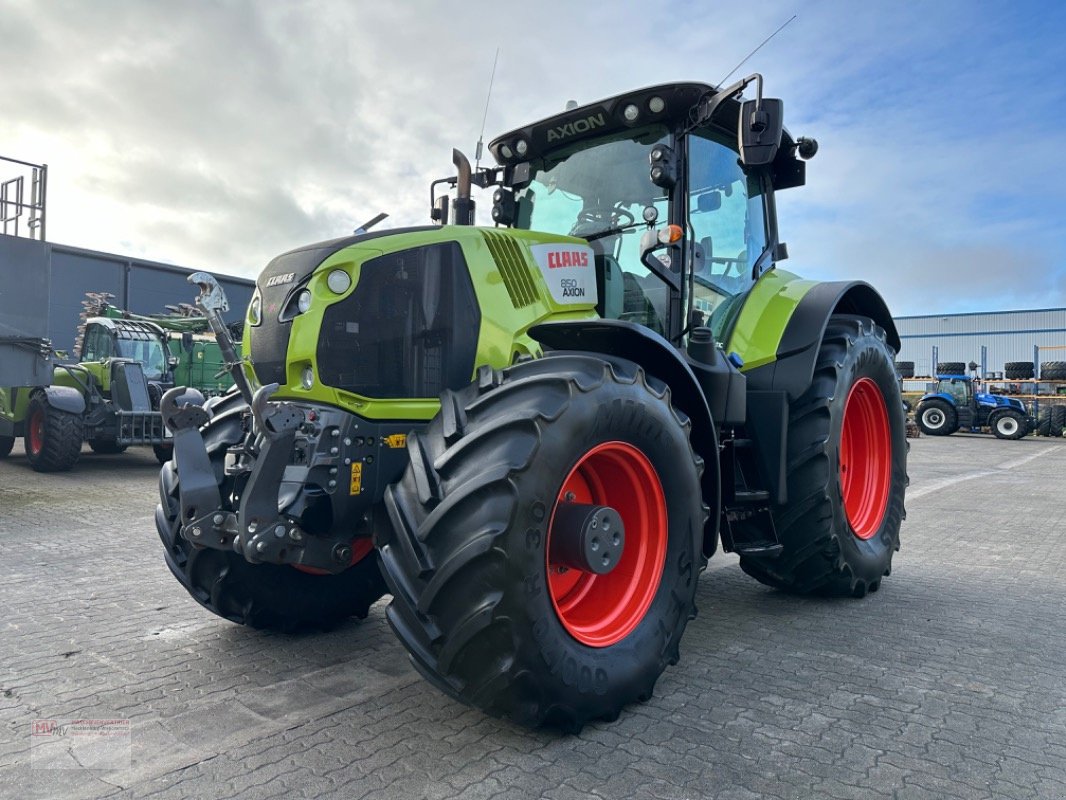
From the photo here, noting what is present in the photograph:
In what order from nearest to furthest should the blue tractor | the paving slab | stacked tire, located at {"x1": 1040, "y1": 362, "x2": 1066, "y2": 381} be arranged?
the paving slab
the blue tractor
stacked tire, located at {"x1": 1040, "y1": 362, "x2": 1066, "y2": 381}

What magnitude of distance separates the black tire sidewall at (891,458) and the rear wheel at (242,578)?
254 centimetres

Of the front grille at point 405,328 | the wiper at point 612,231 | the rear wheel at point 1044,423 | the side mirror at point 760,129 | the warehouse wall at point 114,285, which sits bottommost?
the rear wheel at point 1044,423

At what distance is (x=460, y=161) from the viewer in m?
4.14

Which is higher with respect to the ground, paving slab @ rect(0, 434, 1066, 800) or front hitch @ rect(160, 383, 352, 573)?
front hitch @ rect(160, 383, 352, 573)

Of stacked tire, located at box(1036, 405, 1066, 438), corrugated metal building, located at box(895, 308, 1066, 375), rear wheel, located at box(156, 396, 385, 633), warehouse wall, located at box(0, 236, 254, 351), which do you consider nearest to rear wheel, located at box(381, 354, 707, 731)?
rear wheel, located at box(156, 396, 385, 633)

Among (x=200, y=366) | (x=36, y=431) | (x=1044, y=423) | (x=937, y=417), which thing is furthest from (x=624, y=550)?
(x=1044, y=423)

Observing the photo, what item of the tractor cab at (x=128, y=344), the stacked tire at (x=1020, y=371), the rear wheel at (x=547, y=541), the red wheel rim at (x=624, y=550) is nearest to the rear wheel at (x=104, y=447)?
the tractor cab at (x=128, y=344)

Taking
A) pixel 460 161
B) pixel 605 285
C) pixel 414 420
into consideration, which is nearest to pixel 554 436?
pixel 414 420

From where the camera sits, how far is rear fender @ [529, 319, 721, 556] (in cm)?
349

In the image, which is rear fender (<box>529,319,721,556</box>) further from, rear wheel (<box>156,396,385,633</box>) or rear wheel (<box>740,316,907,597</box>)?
rear wheel (<box>156,396,385,633</box>)

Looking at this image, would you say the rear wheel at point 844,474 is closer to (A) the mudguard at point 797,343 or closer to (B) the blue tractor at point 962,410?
(A) the mudguard at point 797,343

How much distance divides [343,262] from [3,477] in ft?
33.0

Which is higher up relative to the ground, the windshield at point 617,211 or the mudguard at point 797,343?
the windshield at point 617,211

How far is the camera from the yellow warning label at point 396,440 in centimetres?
311
